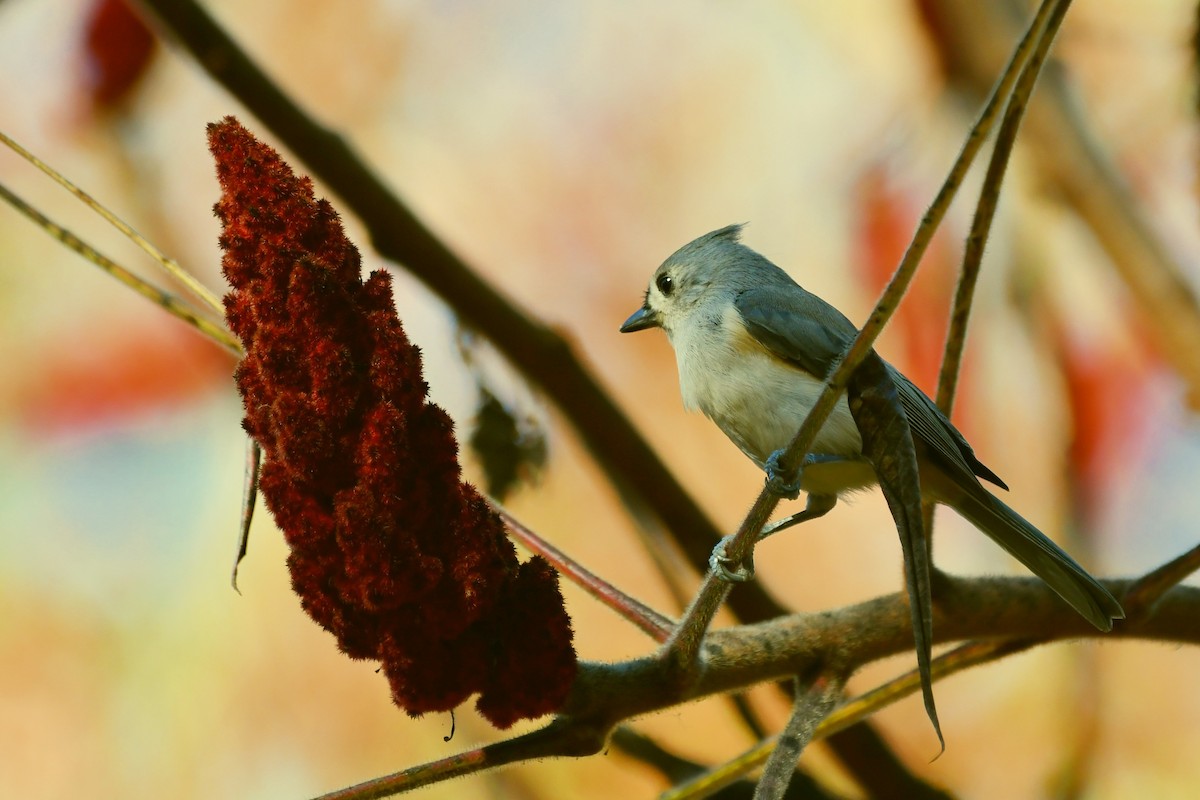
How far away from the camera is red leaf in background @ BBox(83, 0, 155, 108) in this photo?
2477 millimetres

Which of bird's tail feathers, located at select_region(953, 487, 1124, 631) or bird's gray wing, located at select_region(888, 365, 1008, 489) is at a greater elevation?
bird's gray wing, located at select_region(888, 365, 1008, 489)

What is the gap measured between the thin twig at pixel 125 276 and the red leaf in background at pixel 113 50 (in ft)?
4.97

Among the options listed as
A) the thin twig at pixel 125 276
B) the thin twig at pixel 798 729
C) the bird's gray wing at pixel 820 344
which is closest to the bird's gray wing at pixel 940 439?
the bird's gray wing at pixel 820 344

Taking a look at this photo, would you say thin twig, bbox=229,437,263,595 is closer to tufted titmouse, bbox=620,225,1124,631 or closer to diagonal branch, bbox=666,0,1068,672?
diagonal branch, bbox=666,0,1068,672

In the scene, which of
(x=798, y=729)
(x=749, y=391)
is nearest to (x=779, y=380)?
(x=749, y=391)

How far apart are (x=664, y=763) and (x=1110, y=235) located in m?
1.03

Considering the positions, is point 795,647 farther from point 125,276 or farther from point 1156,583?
point 125,276

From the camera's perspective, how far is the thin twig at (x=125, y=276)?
112 cm

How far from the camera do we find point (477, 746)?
33.8 inches

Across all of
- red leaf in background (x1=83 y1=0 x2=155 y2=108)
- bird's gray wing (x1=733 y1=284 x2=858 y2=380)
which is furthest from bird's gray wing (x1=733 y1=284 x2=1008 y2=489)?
red leaf in background (x1=83 y1=0 x2=155 y2=108)

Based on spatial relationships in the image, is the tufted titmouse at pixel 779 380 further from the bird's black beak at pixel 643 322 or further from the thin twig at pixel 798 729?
the thin twig at pixel 798 729

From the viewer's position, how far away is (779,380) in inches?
68.1

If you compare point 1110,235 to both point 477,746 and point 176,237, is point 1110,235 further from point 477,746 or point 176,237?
point 176,237

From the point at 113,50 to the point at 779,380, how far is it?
1.67 meters
